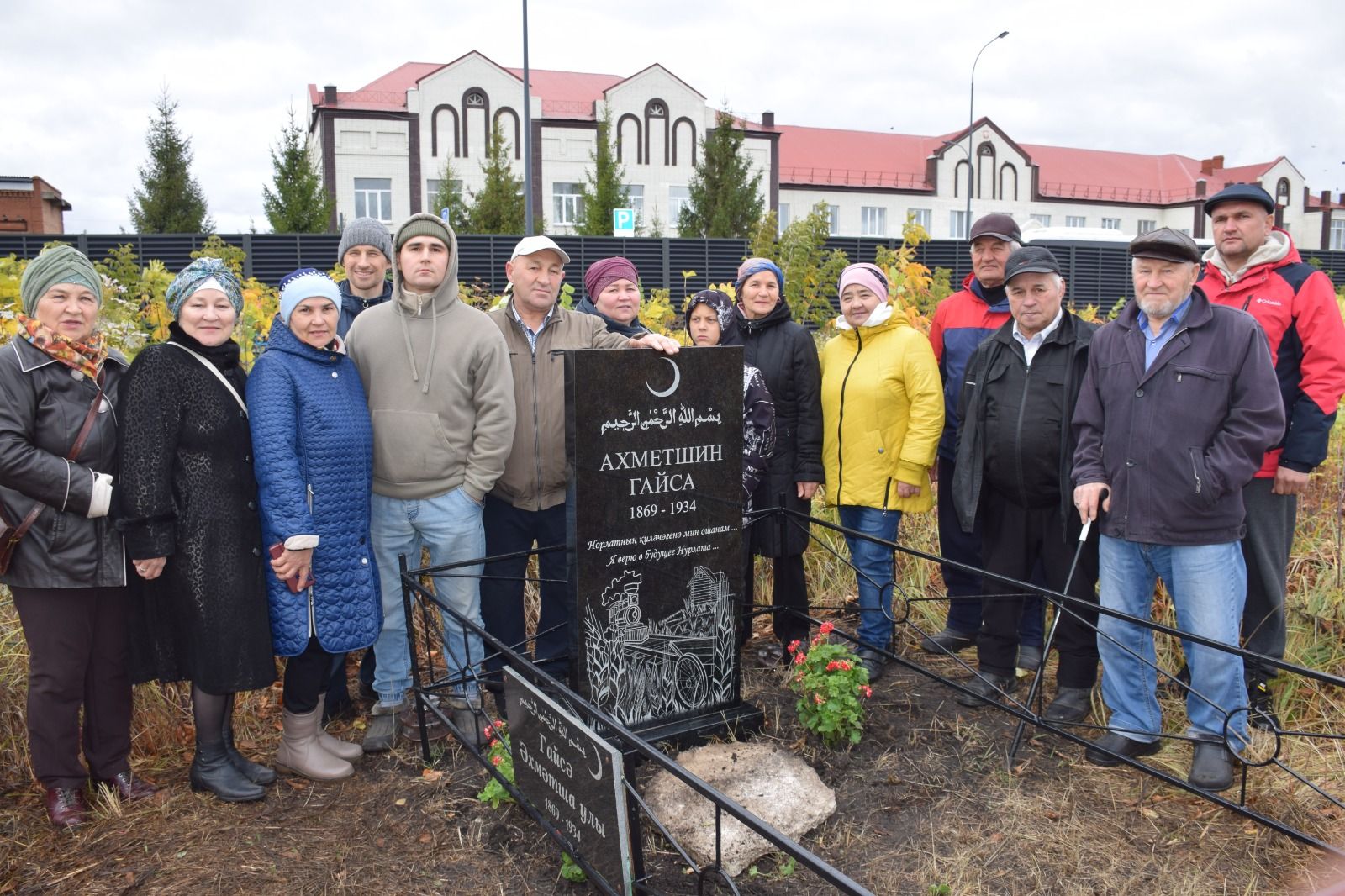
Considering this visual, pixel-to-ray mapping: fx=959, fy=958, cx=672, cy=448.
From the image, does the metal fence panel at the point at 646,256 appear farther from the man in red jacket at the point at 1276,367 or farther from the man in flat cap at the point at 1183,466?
the man in flat cap at the point at 1183,466

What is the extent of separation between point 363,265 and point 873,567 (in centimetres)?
296

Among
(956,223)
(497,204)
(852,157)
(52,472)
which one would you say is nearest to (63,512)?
(52,472)

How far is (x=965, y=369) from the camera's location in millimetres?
4723

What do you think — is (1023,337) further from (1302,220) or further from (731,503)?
(1302,220)

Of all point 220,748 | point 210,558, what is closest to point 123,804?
point 220,748

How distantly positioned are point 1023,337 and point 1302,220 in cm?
6729

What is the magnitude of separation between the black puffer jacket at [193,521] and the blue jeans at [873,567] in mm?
2682

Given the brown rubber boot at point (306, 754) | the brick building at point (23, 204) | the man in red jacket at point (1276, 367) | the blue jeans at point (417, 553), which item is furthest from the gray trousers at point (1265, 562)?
the brick building at point (23, 204)

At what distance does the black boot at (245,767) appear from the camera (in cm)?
382

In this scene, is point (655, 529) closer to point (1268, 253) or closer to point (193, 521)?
point (193, 521)

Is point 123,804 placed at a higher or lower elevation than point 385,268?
lower

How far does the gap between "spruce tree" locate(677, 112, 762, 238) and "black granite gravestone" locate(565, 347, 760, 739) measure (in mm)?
29940

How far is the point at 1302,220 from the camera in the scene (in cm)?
5878

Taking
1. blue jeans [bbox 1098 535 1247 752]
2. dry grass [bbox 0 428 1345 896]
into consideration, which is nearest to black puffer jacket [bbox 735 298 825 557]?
dry grass [bbox 0 428 1345 896]
